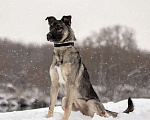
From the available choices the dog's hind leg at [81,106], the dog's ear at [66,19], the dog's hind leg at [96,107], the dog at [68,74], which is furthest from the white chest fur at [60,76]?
the dog's ear at [66,19]

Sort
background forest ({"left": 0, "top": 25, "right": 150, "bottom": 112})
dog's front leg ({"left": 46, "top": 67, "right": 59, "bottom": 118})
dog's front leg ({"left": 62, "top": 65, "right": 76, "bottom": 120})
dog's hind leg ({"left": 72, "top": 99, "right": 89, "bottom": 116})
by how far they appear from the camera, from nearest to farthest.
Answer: dog's front leg ({"left": 62, "top": 65, "right": 76, "bottom": 120}) < dog's front leg ({"left": 46, "top": 67, "right": 59, "bottom": 118}) < dog's hind leg ({"left": 72, "top": 99, "right": 89, "bottom": 116}) < background forest ({"left": 0, "top": 25, "right": 150, "bottom": 112})

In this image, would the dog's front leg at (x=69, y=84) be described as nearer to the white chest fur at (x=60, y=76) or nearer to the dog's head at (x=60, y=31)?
the white chest fur at (x=60, y=76)

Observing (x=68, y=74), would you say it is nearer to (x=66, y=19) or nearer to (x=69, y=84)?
(x=69, y=84)

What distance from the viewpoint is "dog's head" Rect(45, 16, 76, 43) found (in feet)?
14.3

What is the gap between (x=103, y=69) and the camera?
2723 cm

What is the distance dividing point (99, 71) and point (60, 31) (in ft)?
74.8

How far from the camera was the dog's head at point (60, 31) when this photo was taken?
172 inches

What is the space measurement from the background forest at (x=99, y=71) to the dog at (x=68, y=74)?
62.7 ft

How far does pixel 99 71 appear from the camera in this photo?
26.9m

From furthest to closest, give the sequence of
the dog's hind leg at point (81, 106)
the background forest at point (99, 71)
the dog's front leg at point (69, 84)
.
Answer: the background forest at point (99, 71) < the dog's hind leg at point (81, 106) < the dog's front leg at point (69, 84)

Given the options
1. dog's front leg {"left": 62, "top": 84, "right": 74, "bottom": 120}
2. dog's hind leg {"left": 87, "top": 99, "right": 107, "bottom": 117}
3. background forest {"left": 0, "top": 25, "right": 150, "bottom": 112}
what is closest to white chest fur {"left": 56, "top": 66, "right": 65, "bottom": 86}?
dog's front leg {"left": 62, "top": 84, "right": 74, "bottom": 120}

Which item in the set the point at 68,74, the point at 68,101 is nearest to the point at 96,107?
the point at 68,101

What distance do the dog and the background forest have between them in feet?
62.7

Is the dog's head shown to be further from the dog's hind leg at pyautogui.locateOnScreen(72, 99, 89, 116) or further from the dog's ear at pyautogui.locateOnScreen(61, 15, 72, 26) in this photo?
the dog's hind leg at pyautogui.locateOnScreen(72, 99, 89, 116)
